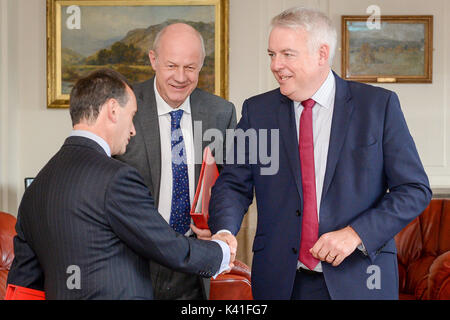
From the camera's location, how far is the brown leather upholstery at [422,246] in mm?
4398

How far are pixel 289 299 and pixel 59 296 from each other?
30.2 inches

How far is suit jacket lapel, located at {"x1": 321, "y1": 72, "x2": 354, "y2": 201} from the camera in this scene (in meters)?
2.01

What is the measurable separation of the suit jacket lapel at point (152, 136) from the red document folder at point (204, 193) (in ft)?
0.79

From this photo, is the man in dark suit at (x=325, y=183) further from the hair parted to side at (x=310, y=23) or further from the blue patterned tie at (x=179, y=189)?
the blue patterned tie at (x=179, y=189)

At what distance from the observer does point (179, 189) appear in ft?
8.32

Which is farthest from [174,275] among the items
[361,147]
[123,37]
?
[123,37]

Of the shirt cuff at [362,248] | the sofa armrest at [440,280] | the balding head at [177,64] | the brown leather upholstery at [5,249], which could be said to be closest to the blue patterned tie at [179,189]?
the balding head at [177,64]

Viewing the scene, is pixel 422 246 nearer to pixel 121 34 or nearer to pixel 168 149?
pixel 168 149

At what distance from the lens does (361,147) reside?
6.60ft

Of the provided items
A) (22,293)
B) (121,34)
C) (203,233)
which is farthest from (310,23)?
(121,34)

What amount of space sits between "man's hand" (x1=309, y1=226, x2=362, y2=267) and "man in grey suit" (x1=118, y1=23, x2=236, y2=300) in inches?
30.1

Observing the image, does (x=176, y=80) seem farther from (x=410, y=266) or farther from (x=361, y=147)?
(x=410, y=266)

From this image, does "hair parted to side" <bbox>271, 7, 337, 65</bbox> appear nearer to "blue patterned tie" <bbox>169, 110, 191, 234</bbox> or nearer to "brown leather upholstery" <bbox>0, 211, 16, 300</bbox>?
"blue patterned tie" <bbox>169, 110, 191, 234</bbox>

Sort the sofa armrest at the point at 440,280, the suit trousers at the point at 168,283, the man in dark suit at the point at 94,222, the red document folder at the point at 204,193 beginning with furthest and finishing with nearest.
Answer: the sofa armrest at the point at 440,280 → the suit trousers at the point at 168,283 → the red document folder at the point at 204,193 → the man in dark suit at the point at 94,222
